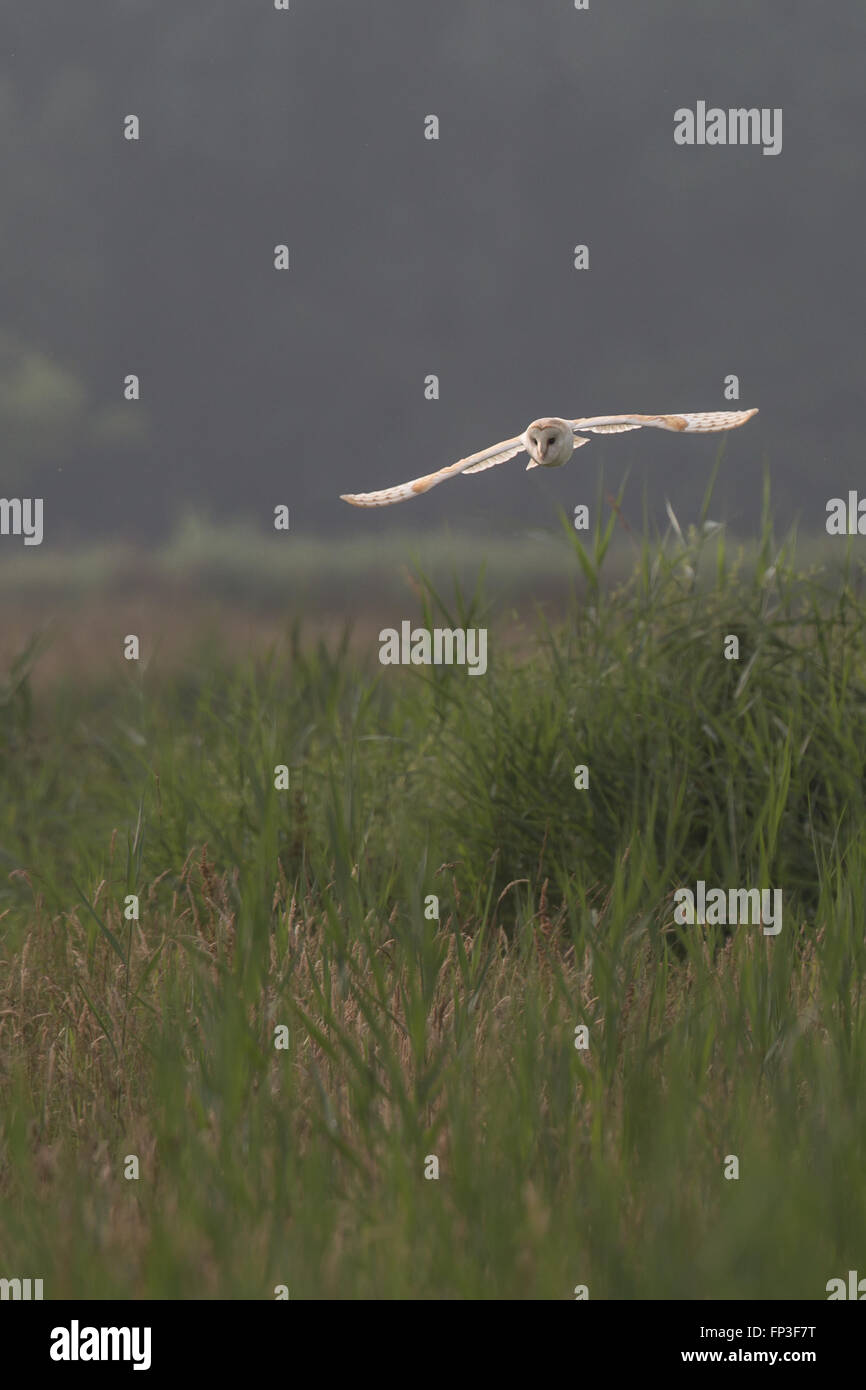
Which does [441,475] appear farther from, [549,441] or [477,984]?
[477,984]

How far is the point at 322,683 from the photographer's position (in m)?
7.20

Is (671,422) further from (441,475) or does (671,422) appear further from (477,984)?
(477,984)

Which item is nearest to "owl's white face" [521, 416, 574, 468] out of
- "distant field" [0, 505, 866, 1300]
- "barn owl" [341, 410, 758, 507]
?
"barn owl" [341, 410, 758, 507]

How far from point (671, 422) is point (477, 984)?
2160 millimetres

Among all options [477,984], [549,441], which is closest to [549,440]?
[549,441]

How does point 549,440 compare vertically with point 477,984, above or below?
above

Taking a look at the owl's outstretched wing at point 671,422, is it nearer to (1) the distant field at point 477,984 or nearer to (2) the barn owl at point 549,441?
(2) the barn owl at point 549,441

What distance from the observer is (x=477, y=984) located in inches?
149

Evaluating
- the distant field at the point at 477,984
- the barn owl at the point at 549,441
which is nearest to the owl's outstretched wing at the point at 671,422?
the barn owl at the point at 549,441

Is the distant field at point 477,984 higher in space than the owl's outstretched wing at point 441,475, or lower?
lower

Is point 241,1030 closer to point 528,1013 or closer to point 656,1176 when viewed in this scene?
point 528,1013

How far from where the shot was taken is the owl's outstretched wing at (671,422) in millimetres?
4719

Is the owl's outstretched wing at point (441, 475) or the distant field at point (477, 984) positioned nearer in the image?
the distant field at point (477, 984)
